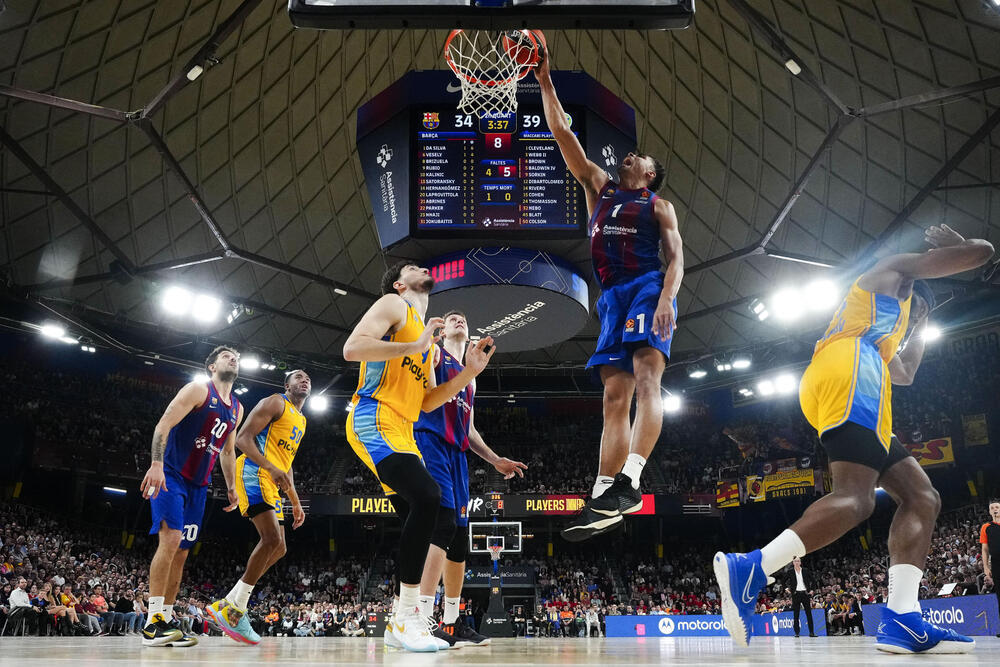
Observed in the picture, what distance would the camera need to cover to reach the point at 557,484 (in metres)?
34.2

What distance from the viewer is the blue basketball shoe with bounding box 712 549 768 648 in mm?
4035

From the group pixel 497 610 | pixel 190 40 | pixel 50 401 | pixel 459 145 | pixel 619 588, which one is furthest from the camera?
pixel 619 588

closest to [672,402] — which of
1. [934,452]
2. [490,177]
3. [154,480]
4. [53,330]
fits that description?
[934,452]

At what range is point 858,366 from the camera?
4.48 m

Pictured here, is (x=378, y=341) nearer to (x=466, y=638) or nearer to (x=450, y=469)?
(x=450, y=469)

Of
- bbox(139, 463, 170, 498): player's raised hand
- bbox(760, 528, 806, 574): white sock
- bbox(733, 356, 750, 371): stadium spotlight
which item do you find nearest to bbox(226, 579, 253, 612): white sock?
bbox(139, 463, 170, 498): player's raised hand

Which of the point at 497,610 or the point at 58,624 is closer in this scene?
the point at 58,624

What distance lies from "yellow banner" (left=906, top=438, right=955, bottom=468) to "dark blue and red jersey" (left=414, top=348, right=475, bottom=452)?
2328 cm

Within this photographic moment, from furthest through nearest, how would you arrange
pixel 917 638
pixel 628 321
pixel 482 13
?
pixel 482 13 < pixel 628 321 < pixel 917 638

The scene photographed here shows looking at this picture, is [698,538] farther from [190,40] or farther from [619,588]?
[190,40]

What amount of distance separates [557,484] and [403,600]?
97.9 feet

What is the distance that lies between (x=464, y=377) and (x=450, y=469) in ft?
5.11

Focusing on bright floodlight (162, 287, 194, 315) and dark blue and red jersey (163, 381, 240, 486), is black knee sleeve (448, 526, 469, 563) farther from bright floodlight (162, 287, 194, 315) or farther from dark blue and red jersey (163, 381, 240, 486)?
bright floodlight (162, 287, 194, 315)

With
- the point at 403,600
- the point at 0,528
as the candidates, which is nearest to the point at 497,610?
the point at 0,528
